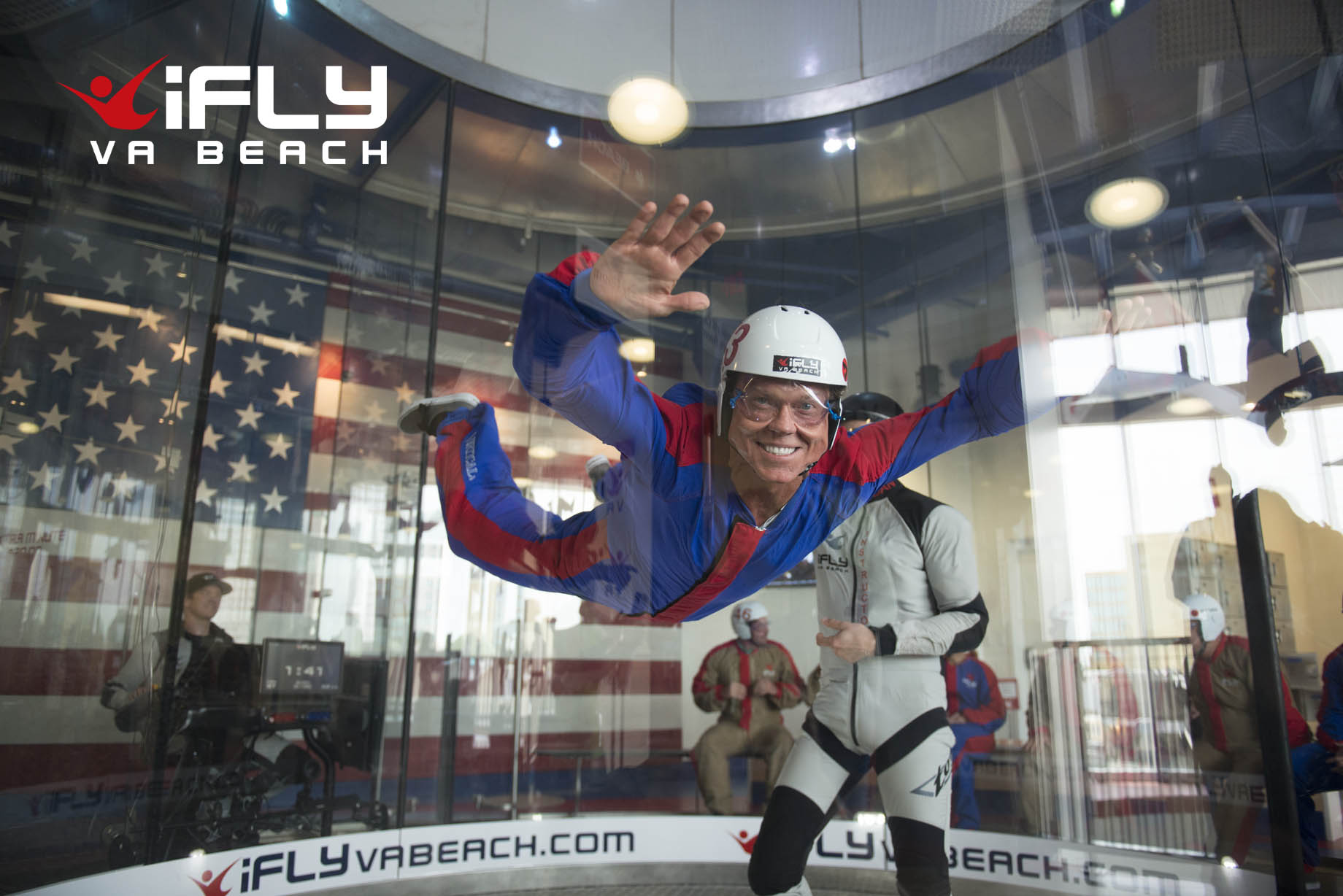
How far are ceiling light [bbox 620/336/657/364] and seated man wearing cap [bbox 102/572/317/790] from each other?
2.66m

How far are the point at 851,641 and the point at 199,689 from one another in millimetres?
2895

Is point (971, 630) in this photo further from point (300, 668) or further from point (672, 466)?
point (300, 668)

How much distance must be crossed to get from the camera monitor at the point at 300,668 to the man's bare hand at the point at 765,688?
202 cm

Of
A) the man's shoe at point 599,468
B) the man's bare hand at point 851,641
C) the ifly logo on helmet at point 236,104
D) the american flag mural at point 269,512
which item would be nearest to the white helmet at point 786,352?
the man's bare hand at point 851,641

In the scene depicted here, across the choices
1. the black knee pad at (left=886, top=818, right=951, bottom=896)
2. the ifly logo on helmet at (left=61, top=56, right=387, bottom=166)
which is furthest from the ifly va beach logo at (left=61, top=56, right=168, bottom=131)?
the black knee pad at (left=886, top=818, right=951, bottom=896)

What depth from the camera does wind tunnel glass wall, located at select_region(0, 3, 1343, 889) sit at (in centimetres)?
222

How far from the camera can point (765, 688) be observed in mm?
4137

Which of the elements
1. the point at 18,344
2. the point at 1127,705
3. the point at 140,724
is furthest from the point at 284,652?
the point at 1127,705

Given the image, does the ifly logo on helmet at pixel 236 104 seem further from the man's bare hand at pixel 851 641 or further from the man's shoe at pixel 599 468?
the man's bare hand at pixel 851 641

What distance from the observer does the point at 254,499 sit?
13.6 ft

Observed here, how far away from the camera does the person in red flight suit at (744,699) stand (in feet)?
13.4

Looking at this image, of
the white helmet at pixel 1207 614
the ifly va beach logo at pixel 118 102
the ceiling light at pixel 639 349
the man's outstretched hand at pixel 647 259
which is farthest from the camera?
the ifly va beach logo at pixel 118 102

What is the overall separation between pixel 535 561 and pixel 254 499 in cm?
200

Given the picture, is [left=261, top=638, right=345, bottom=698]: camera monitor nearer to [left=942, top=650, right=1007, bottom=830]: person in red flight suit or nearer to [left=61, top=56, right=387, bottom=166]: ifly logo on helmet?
[left=61, top=56, right=387, bottom=166]: ifly logo on helmet
